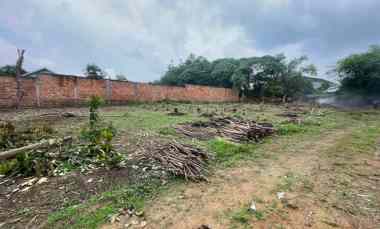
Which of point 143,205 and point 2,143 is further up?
point 2,143

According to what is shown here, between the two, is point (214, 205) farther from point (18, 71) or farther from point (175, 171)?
point (18, 71)

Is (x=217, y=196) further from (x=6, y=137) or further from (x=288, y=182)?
(x=6, y=137)

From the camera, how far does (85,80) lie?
10.5 m

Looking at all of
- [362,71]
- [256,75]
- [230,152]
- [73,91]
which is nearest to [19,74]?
[73,91]

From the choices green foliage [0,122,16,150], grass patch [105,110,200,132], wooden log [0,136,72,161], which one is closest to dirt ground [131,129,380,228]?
wooden log [0,136,72,161]

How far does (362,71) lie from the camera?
14.8 metres

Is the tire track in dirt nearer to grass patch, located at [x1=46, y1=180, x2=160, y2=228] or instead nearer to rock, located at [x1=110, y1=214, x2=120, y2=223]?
rock, located at [x1=110, y1=214, x2=120, y2=223]

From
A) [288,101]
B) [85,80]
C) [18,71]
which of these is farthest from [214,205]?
[288,101]

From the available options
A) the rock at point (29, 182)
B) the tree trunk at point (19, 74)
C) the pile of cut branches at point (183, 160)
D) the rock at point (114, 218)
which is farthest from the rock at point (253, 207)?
the tree trunk at point (19, 74)

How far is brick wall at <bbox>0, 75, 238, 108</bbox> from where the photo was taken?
818 cm

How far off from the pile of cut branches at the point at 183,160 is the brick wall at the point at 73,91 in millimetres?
8701

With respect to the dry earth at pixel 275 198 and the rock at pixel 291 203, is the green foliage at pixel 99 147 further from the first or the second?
the rock at pixel 291 203

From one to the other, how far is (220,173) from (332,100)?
21517 mm

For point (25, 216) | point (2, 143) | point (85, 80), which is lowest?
point (25, 216)
